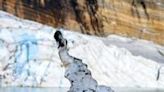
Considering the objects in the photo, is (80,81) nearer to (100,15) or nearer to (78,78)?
(78,78)

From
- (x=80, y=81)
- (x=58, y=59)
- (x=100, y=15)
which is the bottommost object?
(x=58, y=59)

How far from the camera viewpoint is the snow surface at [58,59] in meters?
16.3

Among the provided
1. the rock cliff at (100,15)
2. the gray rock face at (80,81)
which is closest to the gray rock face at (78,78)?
the gray rock face at (80,81)

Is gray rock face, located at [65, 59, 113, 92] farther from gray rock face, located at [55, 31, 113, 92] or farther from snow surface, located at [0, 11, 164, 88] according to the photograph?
snow surface, located at [0, 11, 164, 88]

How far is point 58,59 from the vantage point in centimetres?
1678

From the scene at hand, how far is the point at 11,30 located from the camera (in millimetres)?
18188

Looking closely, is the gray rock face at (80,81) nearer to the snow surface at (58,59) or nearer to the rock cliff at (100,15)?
the snow surface at (58,59)

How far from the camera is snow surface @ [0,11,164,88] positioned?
53.6 ft

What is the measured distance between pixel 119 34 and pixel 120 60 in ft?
12.1

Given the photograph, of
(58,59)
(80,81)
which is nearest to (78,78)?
(80,81)

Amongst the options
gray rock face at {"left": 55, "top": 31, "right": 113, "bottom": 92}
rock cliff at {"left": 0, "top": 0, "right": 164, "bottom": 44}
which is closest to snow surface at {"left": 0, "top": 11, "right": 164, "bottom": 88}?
rock cliff at {"left": 0, "top": 0, "right": 164, "bottom": 44}

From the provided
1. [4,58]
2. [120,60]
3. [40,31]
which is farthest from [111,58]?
[4,58]

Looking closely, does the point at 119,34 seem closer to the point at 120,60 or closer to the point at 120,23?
the point at 120,23

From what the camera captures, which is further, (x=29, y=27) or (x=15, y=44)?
(x=29, y=27)
